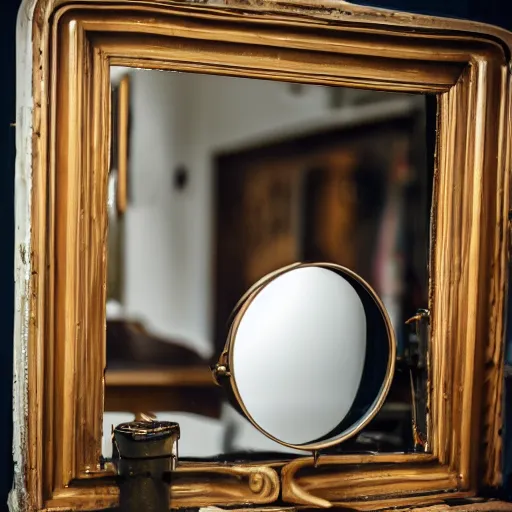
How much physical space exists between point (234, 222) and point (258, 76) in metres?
0.19

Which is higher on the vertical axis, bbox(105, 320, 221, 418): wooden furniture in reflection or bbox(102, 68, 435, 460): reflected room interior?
bbox(102, 68, 435, 460): reflected room interior

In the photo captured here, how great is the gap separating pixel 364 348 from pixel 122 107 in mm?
453

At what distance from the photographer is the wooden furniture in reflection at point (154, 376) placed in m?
0.90

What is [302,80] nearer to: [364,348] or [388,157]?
[388,157]

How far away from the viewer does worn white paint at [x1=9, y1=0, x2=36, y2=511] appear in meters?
0.85

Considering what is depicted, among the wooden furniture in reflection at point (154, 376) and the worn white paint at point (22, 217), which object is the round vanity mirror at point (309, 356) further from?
the worn white paint at point (22, 217)

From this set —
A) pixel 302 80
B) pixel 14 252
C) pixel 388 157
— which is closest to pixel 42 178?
pixel 14 252

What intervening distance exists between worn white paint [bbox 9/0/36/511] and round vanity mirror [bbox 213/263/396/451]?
0.81 ft

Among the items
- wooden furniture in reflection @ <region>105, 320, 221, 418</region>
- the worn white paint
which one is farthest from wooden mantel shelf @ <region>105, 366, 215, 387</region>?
the worn white paint

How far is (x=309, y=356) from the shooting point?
97 cm

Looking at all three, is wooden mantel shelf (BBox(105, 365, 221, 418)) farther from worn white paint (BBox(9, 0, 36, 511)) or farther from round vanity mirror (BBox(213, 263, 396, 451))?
worn white paint (BBox(9, 0, 36, 511))

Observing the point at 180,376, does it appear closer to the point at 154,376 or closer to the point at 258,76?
the point at 154,376

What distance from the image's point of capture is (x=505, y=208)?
3.25 ft

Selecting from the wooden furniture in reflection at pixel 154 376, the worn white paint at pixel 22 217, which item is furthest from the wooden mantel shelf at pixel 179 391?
the worn white paint at pixel 22 217
